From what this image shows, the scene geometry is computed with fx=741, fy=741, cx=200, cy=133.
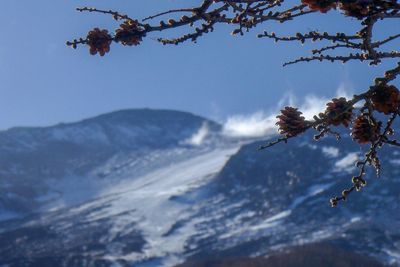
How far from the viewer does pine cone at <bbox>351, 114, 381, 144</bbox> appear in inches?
246

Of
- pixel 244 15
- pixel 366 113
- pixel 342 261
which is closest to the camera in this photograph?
pixel 366 113

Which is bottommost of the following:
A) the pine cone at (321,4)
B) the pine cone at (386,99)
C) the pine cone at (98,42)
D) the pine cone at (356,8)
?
the pine cone at (386,99)

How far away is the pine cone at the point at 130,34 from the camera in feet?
24.5

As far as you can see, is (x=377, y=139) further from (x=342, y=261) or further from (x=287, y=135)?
(x=342, y=261)

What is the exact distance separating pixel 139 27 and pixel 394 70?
257 cm

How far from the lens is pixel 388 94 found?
6.08 metres

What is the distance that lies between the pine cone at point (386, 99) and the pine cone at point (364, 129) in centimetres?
20

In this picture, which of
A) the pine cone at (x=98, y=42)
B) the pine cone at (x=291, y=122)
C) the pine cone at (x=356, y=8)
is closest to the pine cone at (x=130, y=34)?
the pine cone at (x=98, y=42)

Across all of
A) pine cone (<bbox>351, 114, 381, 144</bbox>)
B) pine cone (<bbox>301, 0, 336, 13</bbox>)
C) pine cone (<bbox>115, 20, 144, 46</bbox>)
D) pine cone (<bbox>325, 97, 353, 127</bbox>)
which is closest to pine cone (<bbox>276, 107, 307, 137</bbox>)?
pine cone (<bbox>325, 97, 353, 127</bbox>)

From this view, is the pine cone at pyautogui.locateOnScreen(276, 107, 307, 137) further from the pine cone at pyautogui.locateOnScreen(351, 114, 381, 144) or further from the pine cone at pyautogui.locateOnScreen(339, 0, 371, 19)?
the pine cone at pyautogui.locateOnScreen(339, 0, 371, 19)

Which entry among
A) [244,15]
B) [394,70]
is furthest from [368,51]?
[244,15]

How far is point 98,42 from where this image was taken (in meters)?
7.37

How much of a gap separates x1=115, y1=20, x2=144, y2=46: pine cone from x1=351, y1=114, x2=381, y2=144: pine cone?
2.41 meters

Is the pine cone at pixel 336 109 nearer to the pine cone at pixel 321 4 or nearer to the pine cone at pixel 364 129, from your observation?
the pine cone at pixel 364 129
